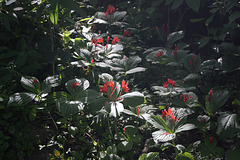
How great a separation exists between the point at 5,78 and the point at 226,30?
2466 millimetres

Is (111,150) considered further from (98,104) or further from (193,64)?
(193,64)

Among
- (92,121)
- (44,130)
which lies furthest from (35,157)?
(92,121)

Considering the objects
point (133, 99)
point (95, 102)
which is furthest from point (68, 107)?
point (133, 99)

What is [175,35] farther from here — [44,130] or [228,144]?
[44,130]

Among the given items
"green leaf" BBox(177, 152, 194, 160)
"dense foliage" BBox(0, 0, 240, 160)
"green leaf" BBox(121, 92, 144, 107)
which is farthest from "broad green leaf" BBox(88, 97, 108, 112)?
"green leaf" BBox(177, 152, 194, 160)

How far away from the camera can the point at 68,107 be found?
1.40m

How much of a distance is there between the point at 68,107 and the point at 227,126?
111 centimetres

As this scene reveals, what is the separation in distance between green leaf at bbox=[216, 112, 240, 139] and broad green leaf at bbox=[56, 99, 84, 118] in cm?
100

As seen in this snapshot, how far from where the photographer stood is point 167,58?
213 cm

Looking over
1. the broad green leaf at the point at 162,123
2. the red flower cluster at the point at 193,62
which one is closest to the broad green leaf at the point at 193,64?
the red flower cluster at the point at 193,62

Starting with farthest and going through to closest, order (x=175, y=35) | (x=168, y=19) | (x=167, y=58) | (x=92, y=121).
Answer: (x=168, y=19) → (x=175, y=35) → (x=167, y=58) → (x=92, y=121)

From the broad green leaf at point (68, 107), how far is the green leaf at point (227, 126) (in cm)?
100

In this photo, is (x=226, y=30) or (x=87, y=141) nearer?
(x=87, y=141)

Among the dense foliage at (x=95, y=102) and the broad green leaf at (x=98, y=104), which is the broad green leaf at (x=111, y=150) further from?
the broad green leaf at (x=98, y=104)
